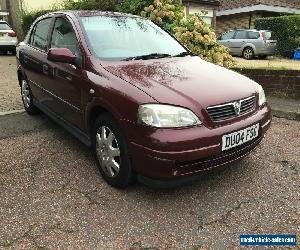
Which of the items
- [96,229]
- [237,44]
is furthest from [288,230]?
[237,44]

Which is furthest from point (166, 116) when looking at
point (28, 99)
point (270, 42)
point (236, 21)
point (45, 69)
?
point (236, 21)

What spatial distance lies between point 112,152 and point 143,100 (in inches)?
25.9

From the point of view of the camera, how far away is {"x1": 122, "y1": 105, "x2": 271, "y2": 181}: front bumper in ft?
9.63

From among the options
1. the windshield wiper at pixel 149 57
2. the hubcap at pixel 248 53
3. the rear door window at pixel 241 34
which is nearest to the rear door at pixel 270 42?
the hubcap at pixel 248 53

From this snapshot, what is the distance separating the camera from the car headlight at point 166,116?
9.78 ft

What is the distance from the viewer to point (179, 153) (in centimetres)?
294

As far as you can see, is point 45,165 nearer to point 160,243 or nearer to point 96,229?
point 96,229

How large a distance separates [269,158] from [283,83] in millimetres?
2585

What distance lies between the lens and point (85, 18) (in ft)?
14.0

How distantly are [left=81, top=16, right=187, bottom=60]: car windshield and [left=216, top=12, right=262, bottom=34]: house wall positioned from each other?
20.5 meters

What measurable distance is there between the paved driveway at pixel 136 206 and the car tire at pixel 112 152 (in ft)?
0.50

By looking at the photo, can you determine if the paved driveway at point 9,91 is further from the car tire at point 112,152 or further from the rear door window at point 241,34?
the rear door window at point 241,34

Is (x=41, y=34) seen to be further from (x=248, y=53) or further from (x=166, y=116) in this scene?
(x=248, y=53)

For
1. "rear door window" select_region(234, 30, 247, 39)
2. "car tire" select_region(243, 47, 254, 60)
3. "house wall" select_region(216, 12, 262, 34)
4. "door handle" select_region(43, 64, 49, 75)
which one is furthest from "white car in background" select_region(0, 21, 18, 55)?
"house wall" select_region(216, 12, 262, 34)
